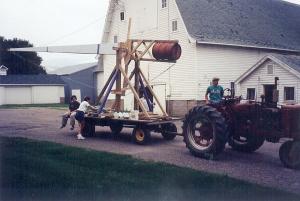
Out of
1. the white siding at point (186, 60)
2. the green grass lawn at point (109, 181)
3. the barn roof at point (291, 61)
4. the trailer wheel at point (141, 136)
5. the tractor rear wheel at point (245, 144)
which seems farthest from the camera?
the white siding at point (186, 60)

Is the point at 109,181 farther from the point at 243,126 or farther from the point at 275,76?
the point at 275,76

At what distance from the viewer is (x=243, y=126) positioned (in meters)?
11.2

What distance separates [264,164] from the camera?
1052 centimetres

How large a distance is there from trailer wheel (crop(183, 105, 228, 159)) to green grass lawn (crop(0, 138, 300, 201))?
1.81 metres

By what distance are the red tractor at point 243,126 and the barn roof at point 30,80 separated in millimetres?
44700

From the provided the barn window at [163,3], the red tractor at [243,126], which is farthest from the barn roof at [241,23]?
the red tractor at [243,126]

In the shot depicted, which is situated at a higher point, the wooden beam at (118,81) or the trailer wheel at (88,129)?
the wooden beam at (118,81)

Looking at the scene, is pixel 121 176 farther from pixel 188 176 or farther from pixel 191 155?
pixel 191 155

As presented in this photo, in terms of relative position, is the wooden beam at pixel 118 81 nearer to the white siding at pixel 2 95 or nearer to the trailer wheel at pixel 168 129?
the trailer wheel at pixel 168 129

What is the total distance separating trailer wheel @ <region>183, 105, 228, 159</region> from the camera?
10.8 metres

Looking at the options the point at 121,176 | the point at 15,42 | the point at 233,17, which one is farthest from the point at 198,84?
the point at 15,42

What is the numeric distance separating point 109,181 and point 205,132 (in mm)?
4228

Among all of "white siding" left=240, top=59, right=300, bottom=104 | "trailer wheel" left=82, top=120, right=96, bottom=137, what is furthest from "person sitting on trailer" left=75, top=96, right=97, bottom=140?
"white siding" left=240, top=59, right=300, bottom=104

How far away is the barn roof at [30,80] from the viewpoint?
52844 mm
